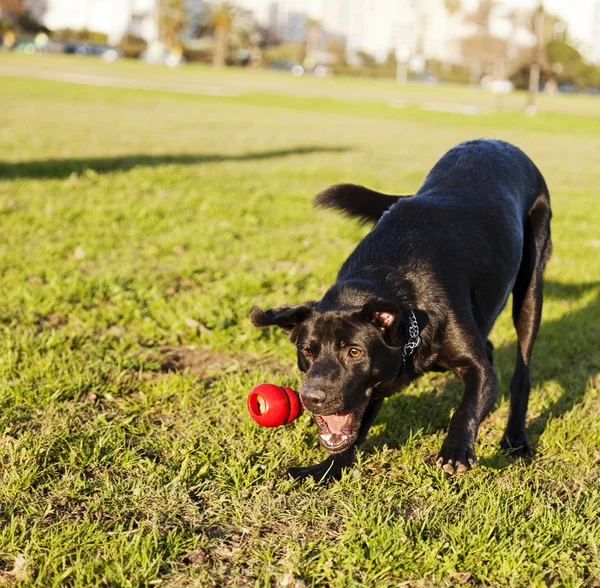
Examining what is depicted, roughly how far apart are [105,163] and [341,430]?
10250mm

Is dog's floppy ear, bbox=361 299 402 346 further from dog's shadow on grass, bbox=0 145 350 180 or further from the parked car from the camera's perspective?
the parked car

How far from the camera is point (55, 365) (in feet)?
15.2

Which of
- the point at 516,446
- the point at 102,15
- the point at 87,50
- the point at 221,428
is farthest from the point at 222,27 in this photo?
the point at 516,446

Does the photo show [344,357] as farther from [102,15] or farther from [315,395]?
[102,15]

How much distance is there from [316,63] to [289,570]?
124579 mm

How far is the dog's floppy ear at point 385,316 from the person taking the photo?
326cm

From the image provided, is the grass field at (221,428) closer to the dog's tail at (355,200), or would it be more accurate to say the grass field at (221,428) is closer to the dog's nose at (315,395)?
the dog's nose at (315,395)

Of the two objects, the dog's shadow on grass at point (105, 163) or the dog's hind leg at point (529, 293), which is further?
the dog's shadow on grass at point (105, 163)

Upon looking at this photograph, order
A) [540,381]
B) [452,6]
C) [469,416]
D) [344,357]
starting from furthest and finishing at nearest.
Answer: [452,6] < [540,381] < [469,416] < [344,357]

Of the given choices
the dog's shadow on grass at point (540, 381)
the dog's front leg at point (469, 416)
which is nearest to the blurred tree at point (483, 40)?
the dog's shadow on grass at point (540, 381)

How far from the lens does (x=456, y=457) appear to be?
11.4ft

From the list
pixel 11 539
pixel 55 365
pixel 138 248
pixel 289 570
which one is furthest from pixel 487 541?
pixel 138 248

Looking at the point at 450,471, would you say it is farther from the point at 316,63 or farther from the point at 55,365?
the point at 316,63

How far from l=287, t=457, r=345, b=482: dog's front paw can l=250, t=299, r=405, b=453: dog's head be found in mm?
161
